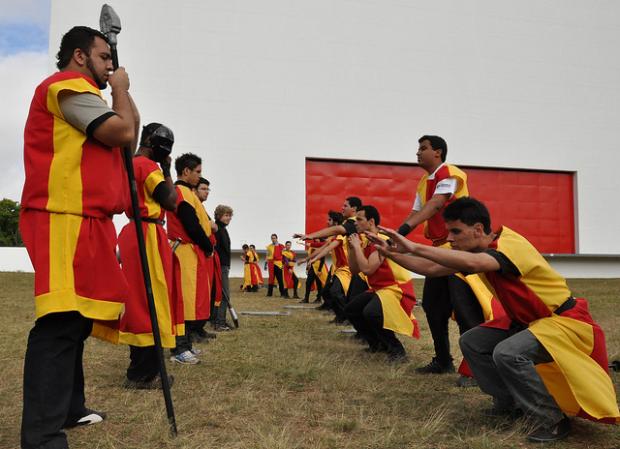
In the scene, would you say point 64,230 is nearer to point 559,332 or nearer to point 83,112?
point 83,112

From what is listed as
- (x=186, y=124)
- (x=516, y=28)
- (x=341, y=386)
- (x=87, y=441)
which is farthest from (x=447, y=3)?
(x=87, y=441)

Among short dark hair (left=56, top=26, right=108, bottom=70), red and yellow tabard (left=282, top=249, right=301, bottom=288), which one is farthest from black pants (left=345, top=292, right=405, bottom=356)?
red and yellow tabard (left=282, top=249, right=301, bottom=288)

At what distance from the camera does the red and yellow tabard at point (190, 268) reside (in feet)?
16.6

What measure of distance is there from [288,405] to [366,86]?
1817 centimetres

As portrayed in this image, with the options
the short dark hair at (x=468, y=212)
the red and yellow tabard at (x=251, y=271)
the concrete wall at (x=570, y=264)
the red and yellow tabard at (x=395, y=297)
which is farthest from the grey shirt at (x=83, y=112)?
the concrete wall at (x=570, y=264)

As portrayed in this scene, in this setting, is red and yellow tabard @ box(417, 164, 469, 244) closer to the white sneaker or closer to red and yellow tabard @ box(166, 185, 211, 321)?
red and yellow tabard @ box(166, 185, 211, 321)

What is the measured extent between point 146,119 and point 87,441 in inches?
685

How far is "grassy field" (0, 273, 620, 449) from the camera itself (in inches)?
113

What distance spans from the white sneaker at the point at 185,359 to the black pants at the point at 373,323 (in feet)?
5.37

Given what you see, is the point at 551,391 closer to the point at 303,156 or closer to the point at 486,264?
the point at 486,264

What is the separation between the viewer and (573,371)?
2.95 meters

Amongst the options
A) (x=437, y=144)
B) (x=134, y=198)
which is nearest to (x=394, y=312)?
(x=437, y=144)

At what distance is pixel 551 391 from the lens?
3041mm

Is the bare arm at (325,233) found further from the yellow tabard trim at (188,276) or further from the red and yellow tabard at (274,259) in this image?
the red and yellow tabard at (274,259)
